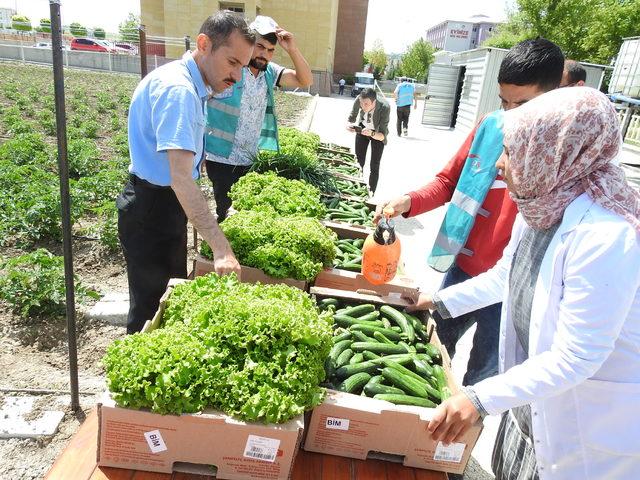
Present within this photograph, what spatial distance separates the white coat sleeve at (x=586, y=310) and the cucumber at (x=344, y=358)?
95 centimetres

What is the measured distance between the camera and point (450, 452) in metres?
2.05

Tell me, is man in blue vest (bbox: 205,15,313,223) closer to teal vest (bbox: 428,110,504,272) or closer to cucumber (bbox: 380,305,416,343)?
teal vest (bbox: 428,110,504,272)

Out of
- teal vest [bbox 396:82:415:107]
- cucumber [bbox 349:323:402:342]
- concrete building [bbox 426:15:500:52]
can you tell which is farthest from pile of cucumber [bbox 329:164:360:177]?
concrete building [bbox 426:15:500:52]

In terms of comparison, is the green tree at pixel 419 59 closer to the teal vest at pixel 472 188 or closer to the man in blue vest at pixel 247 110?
the man in blue vest at pixel 247 110

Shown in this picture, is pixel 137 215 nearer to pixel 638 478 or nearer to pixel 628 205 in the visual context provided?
pixel 628 205

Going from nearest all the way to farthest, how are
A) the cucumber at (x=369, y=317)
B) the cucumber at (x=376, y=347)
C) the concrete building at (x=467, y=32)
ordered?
the cucumber at (x=376, y=347)
the cucumber at (x=369, y=317)
the concrete building at (x=467, y=32)

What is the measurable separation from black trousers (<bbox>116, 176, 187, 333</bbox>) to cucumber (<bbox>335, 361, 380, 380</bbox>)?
5.04ft

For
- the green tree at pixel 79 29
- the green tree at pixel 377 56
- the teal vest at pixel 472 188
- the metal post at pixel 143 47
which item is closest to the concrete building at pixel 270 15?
the green tree at pixel 79 29

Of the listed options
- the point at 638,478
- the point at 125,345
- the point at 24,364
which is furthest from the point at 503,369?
the point at 24,364

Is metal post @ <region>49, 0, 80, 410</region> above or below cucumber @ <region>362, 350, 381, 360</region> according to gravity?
above

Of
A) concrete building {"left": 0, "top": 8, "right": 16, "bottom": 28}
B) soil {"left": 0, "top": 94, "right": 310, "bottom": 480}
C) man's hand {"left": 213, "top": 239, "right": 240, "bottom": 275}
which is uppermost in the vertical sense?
concrete building {"left": 0, "top": 8, "right": 16, "bottom": 28}

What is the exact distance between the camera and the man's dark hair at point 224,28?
2665 mm

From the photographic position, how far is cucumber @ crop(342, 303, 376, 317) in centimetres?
288

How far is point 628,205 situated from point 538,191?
0.86 ft
